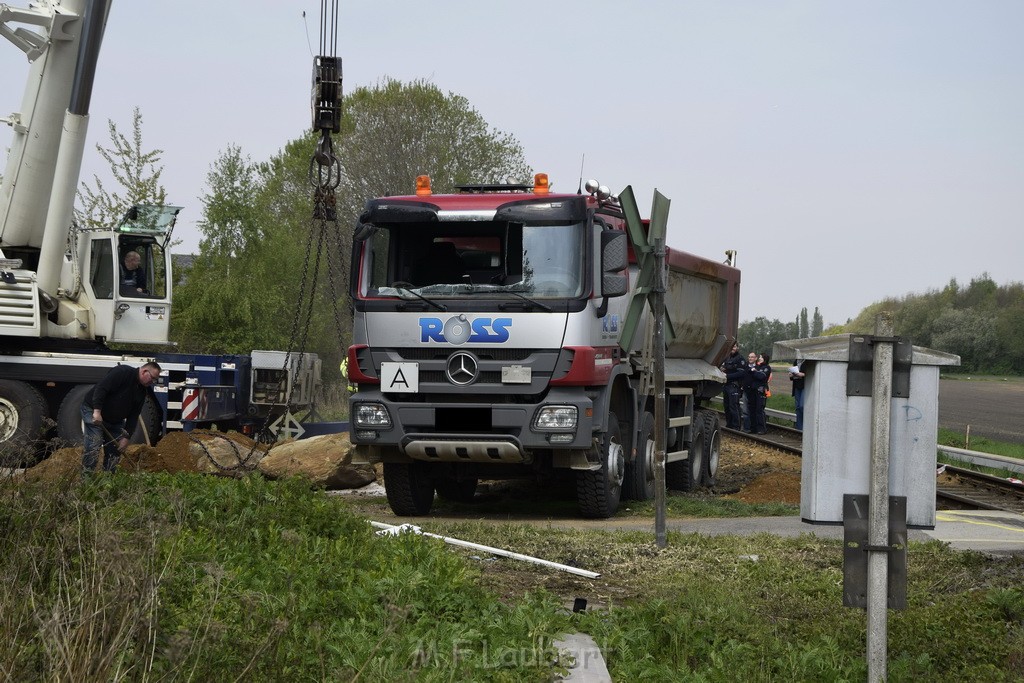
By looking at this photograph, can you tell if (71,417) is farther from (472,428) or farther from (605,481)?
(605,481)

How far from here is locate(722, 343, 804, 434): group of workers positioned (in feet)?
87.2

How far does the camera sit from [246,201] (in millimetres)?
33406

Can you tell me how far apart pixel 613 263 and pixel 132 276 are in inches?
393

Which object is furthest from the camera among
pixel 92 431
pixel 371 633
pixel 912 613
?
pixel 92 431

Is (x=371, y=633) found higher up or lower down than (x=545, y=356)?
lower down

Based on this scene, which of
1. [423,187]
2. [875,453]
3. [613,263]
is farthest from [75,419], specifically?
[875,453]

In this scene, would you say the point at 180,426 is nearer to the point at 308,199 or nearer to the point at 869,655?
the point at 869,655

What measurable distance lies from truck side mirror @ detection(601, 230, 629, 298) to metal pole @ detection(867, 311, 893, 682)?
6.22 meters

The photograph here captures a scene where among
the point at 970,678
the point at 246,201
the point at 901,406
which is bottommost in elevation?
the point at 970,678

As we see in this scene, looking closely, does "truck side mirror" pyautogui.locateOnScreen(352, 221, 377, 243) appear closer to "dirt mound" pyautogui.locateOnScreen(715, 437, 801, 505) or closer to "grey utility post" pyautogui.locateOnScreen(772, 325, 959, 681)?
"dirt mound" pyautogui.locateOnScreen(715, 437, 801, 505)

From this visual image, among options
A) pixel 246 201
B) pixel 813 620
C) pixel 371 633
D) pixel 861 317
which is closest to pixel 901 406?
pixel 813 620

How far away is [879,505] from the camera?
249 inches

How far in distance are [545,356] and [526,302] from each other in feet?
1.82

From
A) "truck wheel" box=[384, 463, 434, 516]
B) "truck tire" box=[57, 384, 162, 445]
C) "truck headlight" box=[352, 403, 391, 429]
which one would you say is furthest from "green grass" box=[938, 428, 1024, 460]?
"truck tire" box=[57, 384, 162, 445]
